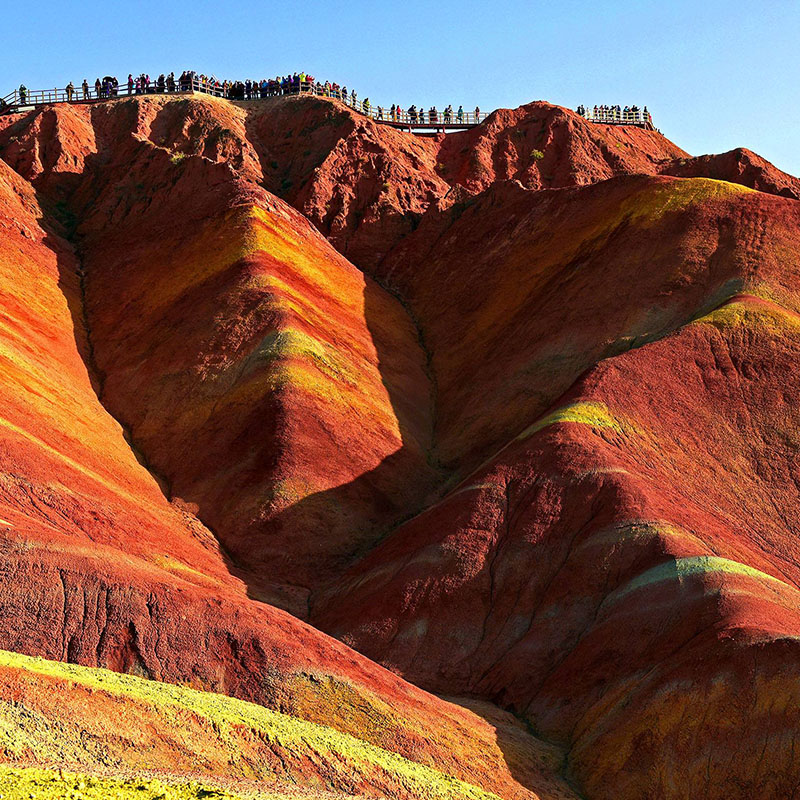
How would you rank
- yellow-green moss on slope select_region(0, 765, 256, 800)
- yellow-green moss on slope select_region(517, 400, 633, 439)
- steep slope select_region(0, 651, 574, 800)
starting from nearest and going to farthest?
yellow-green moss on slope select_region(0, 765, 256, 800) → steep slope select_region(0, 651, 574, 800) → yellow-green moss on slope select_region(517, 400, 633, 439)

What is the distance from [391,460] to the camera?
4638 cm

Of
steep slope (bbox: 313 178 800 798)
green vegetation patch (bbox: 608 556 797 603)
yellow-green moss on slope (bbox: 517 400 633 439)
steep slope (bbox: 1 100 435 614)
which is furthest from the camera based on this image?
steep slope (bbox: 1 100 435 614)

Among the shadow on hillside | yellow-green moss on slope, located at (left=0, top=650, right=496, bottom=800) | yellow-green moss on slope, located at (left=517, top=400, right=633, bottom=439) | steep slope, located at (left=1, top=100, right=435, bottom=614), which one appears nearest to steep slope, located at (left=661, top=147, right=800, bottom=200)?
steep slope, located at (left=1, top=100, right=435, bottom=614)

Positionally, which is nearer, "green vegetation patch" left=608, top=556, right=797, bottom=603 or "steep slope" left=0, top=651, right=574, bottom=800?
"steep slope" left=0, top=651, right=574, bottom=800

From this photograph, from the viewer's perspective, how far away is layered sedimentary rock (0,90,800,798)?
26.7 metres

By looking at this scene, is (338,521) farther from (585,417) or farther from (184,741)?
(184,741)

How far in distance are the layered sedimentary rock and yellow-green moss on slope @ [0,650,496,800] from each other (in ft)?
0.41

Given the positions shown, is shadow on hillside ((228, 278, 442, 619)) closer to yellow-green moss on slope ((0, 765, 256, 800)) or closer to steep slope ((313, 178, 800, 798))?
steep slope ((313, 178, 800, 798))

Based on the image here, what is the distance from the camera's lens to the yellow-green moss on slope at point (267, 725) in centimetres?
2302

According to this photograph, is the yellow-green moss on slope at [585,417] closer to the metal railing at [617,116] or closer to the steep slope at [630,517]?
the steep slope at [630,517]

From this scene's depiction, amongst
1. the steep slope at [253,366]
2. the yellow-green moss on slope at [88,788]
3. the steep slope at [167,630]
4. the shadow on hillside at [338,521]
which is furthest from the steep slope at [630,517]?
the yellow-green moss on slope at [88,788]

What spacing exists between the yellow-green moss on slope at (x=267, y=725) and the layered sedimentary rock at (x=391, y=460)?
0.41 ft

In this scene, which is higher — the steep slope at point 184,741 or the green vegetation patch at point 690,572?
→ the green vegetation patch at point 690,572

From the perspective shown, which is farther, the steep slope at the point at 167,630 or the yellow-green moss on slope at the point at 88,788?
the steep slope at the point at 167,630
